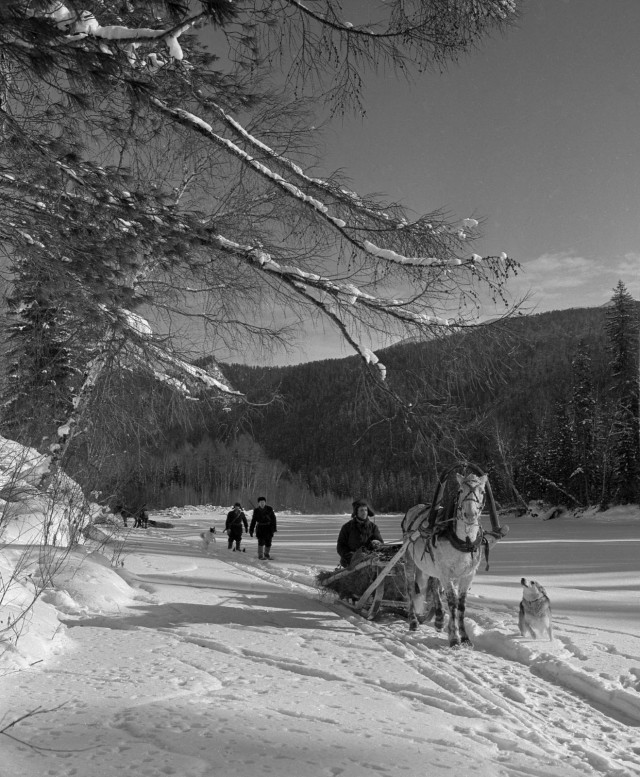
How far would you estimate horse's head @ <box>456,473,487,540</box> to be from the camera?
5922 millimetres

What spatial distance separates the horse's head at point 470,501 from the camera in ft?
19.4

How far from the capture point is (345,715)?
133 inches

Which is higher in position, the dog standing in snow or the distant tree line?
the distant tree line

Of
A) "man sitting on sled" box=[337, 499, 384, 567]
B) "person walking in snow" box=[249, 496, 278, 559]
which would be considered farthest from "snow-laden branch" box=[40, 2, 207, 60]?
"person walking in snow" box=[249, 496, 278, 559]

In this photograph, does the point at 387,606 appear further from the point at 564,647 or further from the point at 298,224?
the point at 298,224

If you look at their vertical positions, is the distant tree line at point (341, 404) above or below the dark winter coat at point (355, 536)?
above

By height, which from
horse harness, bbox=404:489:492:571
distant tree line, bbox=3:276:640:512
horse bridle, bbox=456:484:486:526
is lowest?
horse harness, bbox=404:489:492:571

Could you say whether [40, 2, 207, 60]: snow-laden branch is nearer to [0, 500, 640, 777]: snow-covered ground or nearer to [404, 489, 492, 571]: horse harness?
[0, 500, 640, 777]: snow-covered ground

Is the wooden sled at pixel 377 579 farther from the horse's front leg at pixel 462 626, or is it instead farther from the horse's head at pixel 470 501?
the horse's head at pixel 470 501

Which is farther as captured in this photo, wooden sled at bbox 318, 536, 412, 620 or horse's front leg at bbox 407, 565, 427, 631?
wooden sled at bbox 318, 536, 412, 620

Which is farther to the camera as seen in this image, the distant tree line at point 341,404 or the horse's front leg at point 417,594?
the horse's front leg at point 417,594

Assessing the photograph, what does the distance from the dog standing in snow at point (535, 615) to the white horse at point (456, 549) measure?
Result: 0.59 m

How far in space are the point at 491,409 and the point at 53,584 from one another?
→ 19.0 feet

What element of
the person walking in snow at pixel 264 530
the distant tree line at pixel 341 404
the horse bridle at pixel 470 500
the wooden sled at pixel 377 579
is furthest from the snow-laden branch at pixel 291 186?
the person walking in snow at pixel 264 530
